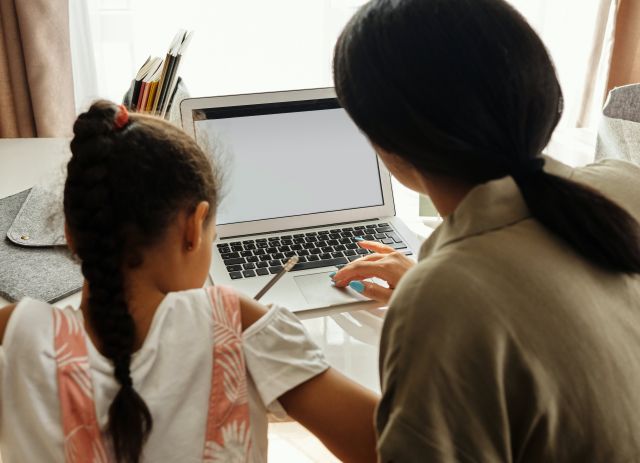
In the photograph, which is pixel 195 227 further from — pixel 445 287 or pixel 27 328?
pixel 445 287

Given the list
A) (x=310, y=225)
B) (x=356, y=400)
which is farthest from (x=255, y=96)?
(x=356, y=400)

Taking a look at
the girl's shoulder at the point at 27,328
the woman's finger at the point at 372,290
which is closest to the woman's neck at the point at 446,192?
the woman's finger at the point at 372,290

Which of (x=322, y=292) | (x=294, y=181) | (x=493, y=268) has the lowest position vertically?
(x=322, y=292)

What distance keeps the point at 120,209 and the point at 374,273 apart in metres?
0.47

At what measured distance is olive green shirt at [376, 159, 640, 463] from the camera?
0.65 meters

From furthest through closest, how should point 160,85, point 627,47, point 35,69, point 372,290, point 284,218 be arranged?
point 627,47 → point 35,69 → point 160,85 → point 284,218 → point 372,290

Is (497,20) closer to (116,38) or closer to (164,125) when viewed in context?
(164,125)

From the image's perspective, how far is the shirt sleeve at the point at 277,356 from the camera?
2.73 ft

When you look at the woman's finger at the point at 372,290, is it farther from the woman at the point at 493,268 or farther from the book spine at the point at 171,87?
the book spine at the point at 171,87

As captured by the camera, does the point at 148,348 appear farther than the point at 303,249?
No

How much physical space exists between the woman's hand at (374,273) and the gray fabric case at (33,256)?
40 cm

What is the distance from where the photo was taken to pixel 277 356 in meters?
0.84

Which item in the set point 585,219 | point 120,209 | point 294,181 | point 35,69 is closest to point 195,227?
point 120,209

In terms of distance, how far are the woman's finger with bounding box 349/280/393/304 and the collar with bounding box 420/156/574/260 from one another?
0.40m
